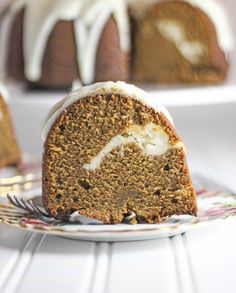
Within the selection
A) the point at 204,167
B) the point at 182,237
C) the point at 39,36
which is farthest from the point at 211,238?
the point at 39,36

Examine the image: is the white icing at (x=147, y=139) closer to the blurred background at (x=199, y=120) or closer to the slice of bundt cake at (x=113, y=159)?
the slice of bundt cake at (x=113, y=159)

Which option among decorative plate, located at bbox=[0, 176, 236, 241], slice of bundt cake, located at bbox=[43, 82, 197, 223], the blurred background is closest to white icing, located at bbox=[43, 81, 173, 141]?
slice of bundt cake, located at bbox=[43, 82, 197, 223]

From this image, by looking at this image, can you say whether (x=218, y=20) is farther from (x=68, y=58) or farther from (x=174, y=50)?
(x=68, y=58)

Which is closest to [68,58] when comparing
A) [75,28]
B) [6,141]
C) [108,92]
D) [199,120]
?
[75,28]

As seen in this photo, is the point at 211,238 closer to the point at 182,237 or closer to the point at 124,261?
the point at 182,237

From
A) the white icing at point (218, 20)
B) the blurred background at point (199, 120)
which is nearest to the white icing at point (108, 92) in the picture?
the blurred background at point (199, 120)

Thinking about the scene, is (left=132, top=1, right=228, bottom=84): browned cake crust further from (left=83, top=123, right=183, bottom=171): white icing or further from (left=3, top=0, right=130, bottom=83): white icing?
(left=83, top=123, right=183, bottom=171): white icing
